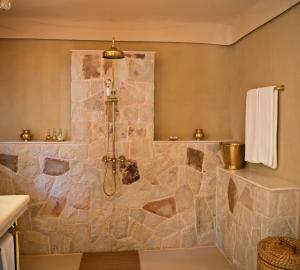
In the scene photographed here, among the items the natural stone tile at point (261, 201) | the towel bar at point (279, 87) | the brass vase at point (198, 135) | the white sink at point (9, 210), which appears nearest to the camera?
the white sink at point (9, 210)

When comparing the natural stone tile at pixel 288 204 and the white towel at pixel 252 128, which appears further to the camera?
the white towel at pixel 252 128

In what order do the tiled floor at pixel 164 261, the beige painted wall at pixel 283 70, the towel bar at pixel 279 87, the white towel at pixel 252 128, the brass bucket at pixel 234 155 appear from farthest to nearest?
the brass bucket at pixel 234 155
the tiled floor at pixel 164 261
the white towel at pixel 252 128
the towel bar at pixel 279 87
the beige painted wall at pixel 283 70

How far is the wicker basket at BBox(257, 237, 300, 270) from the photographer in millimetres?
2090

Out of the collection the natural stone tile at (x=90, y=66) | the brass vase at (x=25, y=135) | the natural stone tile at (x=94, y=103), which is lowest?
the brass vase at (x=25, y=135)

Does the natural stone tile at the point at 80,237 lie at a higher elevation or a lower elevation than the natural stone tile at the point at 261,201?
lower

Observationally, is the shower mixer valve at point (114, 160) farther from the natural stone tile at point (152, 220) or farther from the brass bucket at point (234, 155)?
the brass bucket at point (234, 155)

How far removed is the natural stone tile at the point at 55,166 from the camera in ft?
11.6

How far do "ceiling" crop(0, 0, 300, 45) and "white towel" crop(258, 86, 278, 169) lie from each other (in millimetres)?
802

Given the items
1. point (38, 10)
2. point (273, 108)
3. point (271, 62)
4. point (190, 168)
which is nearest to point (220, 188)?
point (190, 168)

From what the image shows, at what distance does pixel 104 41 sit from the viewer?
3867 millimetres

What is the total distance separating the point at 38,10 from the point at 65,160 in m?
1.72

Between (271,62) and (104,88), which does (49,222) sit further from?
(271,62)

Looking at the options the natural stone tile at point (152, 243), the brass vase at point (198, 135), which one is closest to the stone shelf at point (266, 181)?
the brass vase at point (198, 135)

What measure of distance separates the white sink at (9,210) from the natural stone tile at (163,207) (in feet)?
5.96
